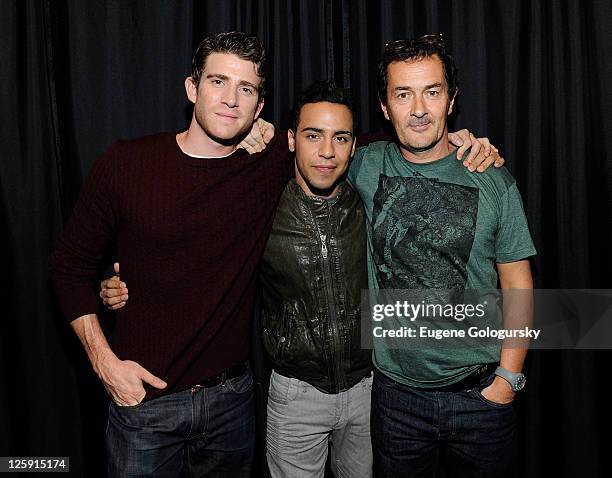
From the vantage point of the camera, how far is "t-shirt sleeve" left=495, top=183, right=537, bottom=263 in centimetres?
166

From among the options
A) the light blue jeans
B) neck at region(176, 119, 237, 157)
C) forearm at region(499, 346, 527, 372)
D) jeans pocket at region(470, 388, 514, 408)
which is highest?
neck at region(176, 119, 237, 157)

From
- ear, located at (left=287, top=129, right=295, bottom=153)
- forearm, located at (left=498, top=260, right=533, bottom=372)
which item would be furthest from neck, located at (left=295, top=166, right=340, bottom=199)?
forearm, located at (left=498, top=260, right=533, bottom=372)

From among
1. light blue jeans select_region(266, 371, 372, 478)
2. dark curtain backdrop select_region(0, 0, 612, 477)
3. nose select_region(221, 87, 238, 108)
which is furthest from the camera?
dark curtain backdrop select_region(0, 0, 612, 477)

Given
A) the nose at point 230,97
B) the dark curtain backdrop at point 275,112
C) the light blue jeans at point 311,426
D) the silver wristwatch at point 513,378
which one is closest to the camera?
the nose at point 230,97

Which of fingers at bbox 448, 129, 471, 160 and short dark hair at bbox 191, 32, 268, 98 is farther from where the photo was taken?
fingers at bbox 448, 129, 471, 160

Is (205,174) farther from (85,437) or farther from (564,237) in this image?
(564,237)

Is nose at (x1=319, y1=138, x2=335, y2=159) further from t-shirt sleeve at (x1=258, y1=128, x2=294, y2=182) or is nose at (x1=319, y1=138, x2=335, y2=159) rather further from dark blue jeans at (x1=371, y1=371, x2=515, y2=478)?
dark blue jeans at (x1=371, y1=371, x2=515, y2=478)

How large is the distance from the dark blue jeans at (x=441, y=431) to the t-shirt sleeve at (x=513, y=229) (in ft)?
1.42

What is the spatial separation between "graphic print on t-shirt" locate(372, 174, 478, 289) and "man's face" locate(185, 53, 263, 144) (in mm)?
546

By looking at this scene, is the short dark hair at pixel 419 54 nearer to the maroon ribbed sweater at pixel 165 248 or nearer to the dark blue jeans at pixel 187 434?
the maroon ribbed sweater at pixel 165 248

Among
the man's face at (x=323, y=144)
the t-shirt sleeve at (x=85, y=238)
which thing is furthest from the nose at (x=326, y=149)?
the t-shirt sleeve at (x=85, y=238)

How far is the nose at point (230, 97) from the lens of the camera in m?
1.58

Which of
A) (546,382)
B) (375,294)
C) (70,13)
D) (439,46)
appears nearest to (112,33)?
(70,13)

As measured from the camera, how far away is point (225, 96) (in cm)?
159
